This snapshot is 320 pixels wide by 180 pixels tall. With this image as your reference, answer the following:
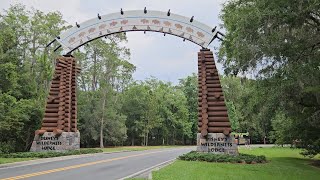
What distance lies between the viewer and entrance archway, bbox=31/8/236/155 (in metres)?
21.7

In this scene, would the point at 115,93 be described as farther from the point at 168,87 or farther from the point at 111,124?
the point at 168,87

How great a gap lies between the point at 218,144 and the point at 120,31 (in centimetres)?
998

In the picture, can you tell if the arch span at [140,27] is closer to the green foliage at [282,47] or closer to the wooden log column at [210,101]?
the wooden log column at [210,101]

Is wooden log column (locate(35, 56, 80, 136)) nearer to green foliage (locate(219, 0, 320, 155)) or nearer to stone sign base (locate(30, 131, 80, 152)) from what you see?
stone sign base (locate(30, 131, 80, 152))

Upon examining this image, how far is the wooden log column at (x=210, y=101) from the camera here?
21359mm

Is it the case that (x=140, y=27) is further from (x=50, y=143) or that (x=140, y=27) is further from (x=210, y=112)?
(x=50, y=143)

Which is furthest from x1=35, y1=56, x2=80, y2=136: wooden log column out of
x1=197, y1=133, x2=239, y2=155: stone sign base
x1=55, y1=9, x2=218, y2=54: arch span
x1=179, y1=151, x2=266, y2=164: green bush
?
x1=197, y1=133, x2=239, y2=155: stone sign base

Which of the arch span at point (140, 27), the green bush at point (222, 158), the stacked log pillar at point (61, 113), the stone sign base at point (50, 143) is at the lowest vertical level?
the green bush at point (222, 158)

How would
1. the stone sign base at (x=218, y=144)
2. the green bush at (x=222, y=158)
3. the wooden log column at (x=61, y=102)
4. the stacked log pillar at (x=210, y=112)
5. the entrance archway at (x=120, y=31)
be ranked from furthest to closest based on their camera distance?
1. the wooden log column at (x=61, y=102)
2. the entrance archway at (x=120, y=31)
3. the stacked log pillar at (x=210, y=112)
4. the stone sign base at (x=218, y=144)
5. the green bush at (x=222, y=158)

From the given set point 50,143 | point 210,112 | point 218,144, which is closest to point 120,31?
point 210,112

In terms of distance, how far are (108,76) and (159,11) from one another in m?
21.9

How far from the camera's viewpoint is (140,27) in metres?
24.4

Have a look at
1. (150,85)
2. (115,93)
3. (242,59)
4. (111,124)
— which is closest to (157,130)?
(150,85)

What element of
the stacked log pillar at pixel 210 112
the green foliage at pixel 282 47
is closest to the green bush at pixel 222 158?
the stacked log pillar at pixel 210 112
